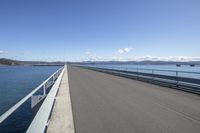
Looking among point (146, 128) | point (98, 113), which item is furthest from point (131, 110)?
point (146, 128)

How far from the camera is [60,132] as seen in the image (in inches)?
223

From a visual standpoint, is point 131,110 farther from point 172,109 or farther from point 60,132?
point 60,132

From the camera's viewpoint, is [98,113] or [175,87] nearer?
[98,113]

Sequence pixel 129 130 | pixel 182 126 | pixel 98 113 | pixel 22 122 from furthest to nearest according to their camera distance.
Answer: pixel 22 122
pixel 98 113
pixel 182 126
pixel 129 130

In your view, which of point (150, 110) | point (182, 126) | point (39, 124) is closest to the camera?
point (39, 124)

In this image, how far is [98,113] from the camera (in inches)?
311

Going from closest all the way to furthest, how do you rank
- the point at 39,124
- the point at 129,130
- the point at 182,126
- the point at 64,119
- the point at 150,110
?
the point at 39,124, the point at 129,130, the point at 182,126, the point at 64,119, the point at 150,110

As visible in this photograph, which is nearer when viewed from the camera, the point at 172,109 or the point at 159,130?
the point at 159,130

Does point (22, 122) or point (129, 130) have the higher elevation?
point (129, 130)

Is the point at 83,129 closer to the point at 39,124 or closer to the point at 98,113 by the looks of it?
the point at 39,124

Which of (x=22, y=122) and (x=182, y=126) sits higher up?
(x=182, y=126)

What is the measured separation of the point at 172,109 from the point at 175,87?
8.50 metres

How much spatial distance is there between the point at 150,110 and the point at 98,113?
2135 mm

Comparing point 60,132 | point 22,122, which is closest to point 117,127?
point 60,132
